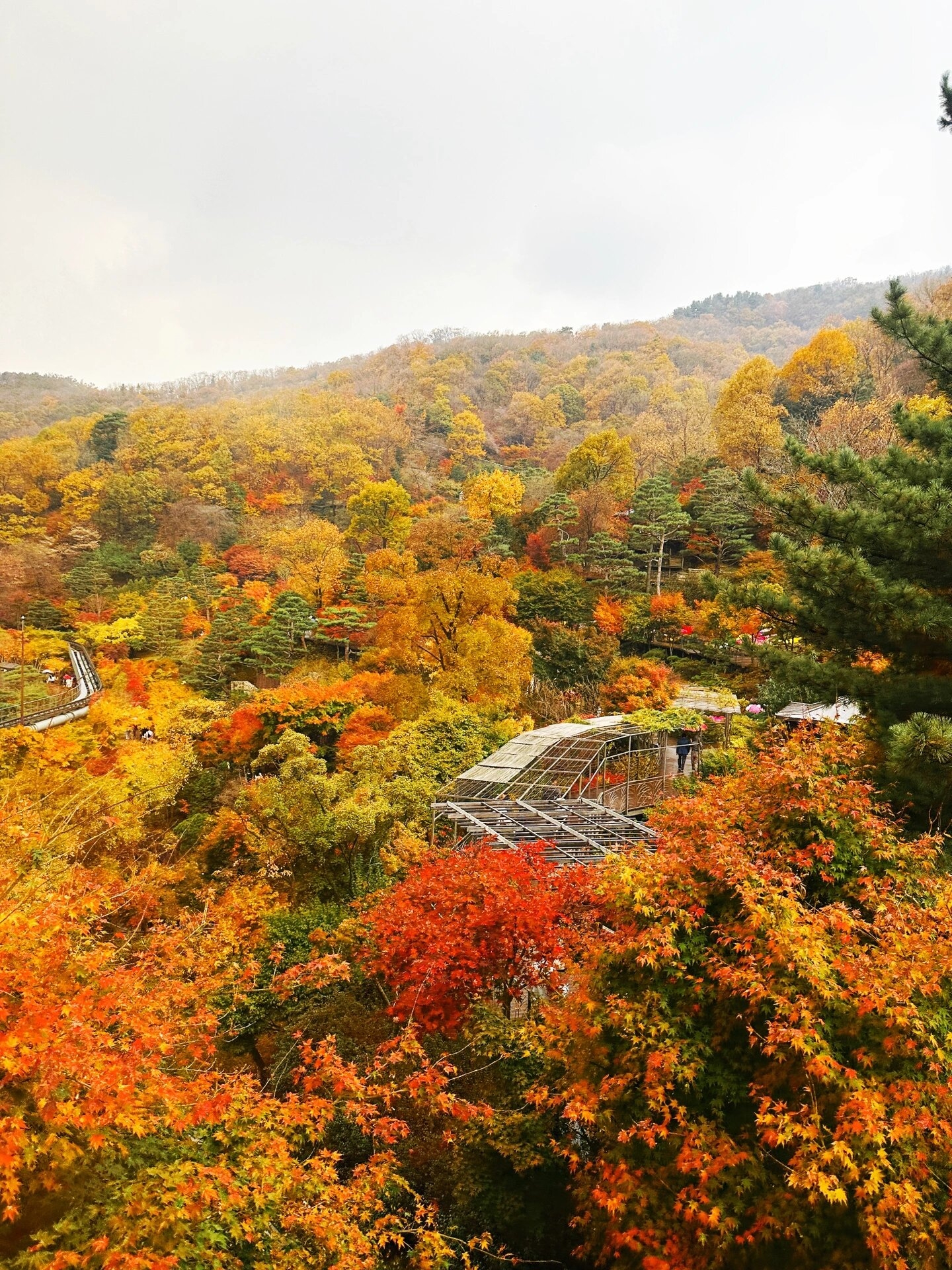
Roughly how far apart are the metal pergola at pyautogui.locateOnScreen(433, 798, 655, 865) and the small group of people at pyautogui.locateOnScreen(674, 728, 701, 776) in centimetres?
442

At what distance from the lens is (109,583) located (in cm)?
3105

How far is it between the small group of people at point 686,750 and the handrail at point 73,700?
47.8 feet

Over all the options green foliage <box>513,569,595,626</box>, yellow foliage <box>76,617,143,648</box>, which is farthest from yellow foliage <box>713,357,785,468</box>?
yellow foliage <box>76,617,143,648</box>

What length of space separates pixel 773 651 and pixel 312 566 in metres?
19.8

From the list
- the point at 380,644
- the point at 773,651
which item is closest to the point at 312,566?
the point at 380,644

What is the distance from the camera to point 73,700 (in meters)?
20.8

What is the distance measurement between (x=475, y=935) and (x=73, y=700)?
60.5 ft

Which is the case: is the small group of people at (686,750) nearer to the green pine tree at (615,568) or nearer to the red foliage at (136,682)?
the green pine tree at (615,568)

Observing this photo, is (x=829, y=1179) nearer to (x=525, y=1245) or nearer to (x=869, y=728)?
(x=525, y=1245)

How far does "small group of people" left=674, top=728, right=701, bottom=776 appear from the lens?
49.3 feet

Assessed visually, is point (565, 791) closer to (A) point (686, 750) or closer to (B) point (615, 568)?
(A) point (686, 750)

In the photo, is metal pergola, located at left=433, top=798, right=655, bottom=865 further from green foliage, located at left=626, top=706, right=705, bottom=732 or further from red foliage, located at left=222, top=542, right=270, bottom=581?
red foliage, located at left=222, top=542, right=270, bottom=581

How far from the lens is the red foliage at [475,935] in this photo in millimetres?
6910

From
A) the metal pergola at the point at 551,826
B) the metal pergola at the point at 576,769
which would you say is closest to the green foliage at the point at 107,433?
the metal pergola at the point at 576,769
